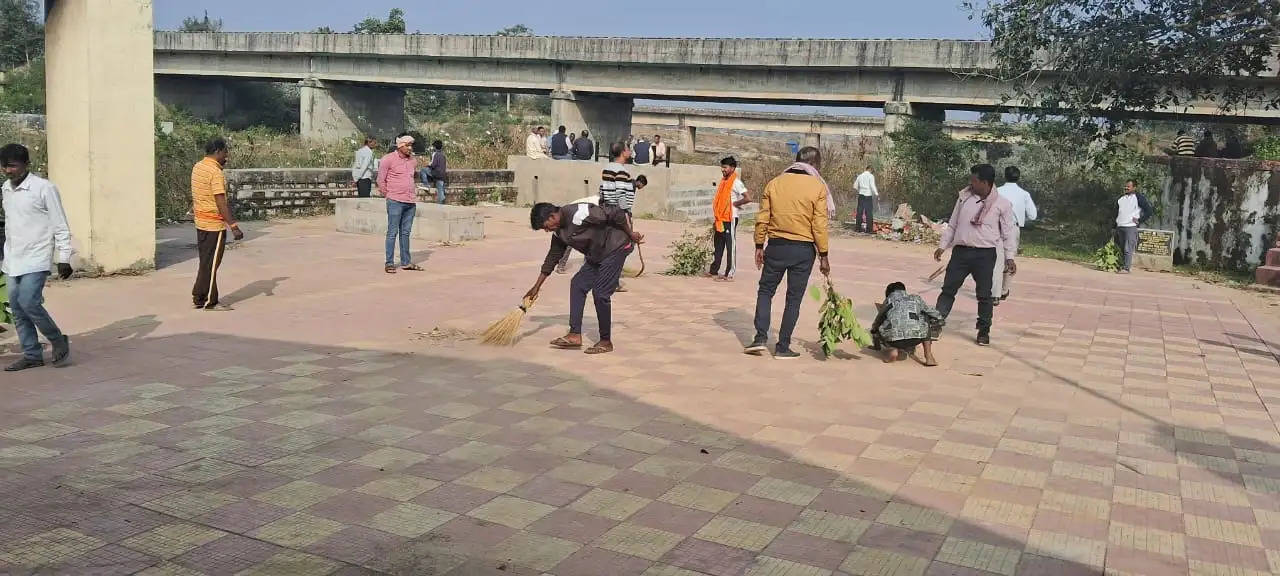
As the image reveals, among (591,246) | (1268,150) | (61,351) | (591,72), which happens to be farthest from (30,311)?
(591,72)

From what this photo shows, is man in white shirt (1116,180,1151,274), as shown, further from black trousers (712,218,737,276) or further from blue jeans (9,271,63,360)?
blue jeans (9,271,63,360)

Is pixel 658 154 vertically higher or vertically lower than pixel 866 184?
higher

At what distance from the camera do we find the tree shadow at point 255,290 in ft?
32.5

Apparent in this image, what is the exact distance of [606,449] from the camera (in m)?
5.48

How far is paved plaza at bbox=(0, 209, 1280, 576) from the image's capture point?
4113mm

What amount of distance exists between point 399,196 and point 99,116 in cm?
322

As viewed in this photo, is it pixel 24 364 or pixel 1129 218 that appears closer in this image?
pixel 24 364

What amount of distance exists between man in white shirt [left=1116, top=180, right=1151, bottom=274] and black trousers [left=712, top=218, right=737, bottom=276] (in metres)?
7.16

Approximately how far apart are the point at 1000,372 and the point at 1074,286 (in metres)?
7.09

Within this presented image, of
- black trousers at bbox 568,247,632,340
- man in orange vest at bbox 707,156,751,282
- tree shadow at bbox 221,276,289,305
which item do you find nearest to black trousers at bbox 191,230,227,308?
tree shadow at bbox 221,276,289,305

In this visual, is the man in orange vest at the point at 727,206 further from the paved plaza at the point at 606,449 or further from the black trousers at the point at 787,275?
the black trousers at the point at 787,275

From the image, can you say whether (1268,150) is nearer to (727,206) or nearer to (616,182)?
(727,206)

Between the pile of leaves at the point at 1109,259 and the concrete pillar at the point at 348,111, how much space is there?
33.8 meters

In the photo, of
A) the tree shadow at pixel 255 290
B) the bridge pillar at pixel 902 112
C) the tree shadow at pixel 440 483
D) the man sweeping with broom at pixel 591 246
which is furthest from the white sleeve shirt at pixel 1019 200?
the bridge pillar at pixel 902 112
